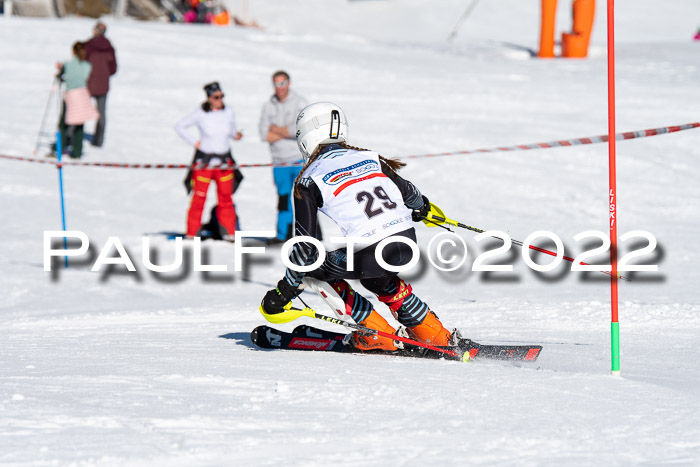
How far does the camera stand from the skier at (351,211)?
5340 mm

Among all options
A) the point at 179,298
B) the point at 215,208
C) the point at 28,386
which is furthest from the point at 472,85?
the point at 28,386

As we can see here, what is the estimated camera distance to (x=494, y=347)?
566cm

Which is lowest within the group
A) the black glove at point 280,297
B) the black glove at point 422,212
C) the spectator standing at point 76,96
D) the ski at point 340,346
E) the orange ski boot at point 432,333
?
the ski at point 340,346

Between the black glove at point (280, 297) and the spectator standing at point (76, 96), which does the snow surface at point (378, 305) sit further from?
the spectator standing at point (76, 96)

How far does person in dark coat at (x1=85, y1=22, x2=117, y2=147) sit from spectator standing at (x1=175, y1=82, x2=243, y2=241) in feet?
17.0

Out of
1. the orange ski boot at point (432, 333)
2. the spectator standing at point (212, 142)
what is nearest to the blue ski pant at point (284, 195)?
the spectator standing at point (212, 142)

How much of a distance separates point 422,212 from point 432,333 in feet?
2.39

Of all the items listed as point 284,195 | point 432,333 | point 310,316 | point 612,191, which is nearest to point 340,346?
point 310,316

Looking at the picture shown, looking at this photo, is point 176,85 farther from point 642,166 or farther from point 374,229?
point 374,229

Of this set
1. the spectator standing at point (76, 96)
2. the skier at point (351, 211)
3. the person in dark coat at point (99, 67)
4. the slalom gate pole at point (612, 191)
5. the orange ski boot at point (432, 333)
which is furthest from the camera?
the person in dark coat at point (99, 67)

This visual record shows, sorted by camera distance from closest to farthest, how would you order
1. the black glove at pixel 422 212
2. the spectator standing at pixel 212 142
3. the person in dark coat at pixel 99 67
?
1. the black glove at pixel 422 212
2. the spectator standing at pixel 212 142
3. the person in dark coat at pixel 99 67

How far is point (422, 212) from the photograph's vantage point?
6004mm

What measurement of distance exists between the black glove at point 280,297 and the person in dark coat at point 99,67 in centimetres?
1084

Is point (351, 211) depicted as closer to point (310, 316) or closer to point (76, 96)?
point (310, 316)
